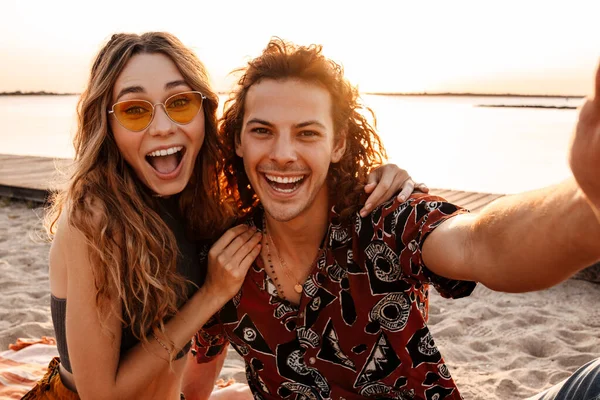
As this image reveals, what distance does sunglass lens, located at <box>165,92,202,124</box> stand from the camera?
269cm

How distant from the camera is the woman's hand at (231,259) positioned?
8.61 feet

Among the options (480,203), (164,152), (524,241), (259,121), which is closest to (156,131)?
(164,152)

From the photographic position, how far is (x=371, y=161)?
328 centimetres

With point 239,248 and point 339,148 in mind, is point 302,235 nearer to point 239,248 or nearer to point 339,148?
point 239,248

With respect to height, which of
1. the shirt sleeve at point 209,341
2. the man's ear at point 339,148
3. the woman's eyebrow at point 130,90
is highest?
the woman's eyebrow at point 130,90

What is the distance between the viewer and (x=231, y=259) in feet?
8.84

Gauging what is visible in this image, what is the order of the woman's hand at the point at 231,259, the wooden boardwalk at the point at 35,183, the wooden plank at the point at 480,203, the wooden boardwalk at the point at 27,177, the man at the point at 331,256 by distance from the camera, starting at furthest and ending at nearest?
the wooden boardwalk at the point at 27,177
the wooden boardwalk at the point at 35,183
the wooden plank at the point at 480,203
the woman's hand at the point at 231,259
the man at the point at 331,256

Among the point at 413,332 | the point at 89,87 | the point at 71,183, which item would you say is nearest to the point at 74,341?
the point at 71,183

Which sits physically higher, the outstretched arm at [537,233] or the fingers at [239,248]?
the outstretched arm at [537,233]

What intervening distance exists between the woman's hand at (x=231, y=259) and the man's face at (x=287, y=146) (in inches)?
7.1

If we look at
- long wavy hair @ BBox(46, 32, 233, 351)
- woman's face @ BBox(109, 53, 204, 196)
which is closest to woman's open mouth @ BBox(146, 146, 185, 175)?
woman's face @ BBox(109, 53, 204, 196)

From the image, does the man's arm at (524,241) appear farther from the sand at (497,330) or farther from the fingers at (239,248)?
the sand at (497,330)

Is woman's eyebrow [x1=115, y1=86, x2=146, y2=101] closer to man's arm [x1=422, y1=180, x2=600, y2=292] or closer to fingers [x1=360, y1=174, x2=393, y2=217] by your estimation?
fingers [x1=360, y1=174, x2=393, y2=217]

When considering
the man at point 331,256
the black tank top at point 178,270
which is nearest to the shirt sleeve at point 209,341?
the man at point 331,256
